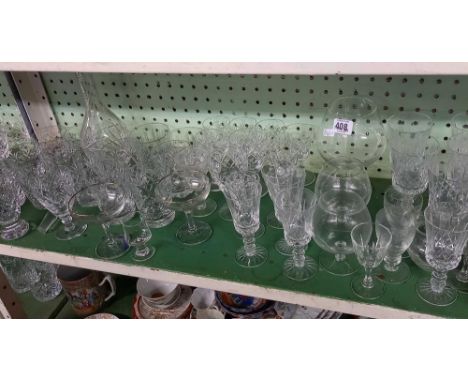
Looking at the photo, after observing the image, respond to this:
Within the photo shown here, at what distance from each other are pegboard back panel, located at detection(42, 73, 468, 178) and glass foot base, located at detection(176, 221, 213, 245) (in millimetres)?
319

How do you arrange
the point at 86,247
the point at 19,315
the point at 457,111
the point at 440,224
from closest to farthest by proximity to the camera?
the point at 440,224, the point at 457,111, the point at 86,247, the point at 19,315

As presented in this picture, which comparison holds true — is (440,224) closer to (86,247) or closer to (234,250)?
(234,250)

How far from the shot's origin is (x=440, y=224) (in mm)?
824

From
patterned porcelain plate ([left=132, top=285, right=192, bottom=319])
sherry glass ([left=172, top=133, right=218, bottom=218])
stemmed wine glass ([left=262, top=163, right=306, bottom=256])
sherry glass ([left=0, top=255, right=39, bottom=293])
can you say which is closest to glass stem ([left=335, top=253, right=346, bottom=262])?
stemmed wine glass ([left=262, top=163, right=306, bottom=256])

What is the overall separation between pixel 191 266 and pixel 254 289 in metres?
0.16

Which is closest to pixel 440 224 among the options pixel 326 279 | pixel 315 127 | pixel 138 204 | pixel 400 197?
pixel 400 197

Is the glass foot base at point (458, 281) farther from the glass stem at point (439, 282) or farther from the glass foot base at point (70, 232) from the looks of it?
the glass foot base at point (70, 232)

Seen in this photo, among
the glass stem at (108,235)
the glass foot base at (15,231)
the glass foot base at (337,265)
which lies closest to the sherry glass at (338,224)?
the glass foot base at (337,265)

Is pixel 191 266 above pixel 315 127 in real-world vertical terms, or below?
below

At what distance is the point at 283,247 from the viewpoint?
3.19 feet

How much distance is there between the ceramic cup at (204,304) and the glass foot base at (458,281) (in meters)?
0.74

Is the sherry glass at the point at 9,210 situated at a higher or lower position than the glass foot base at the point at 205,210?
higher

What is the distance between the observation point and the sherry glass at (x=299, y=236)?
2.93 ft
